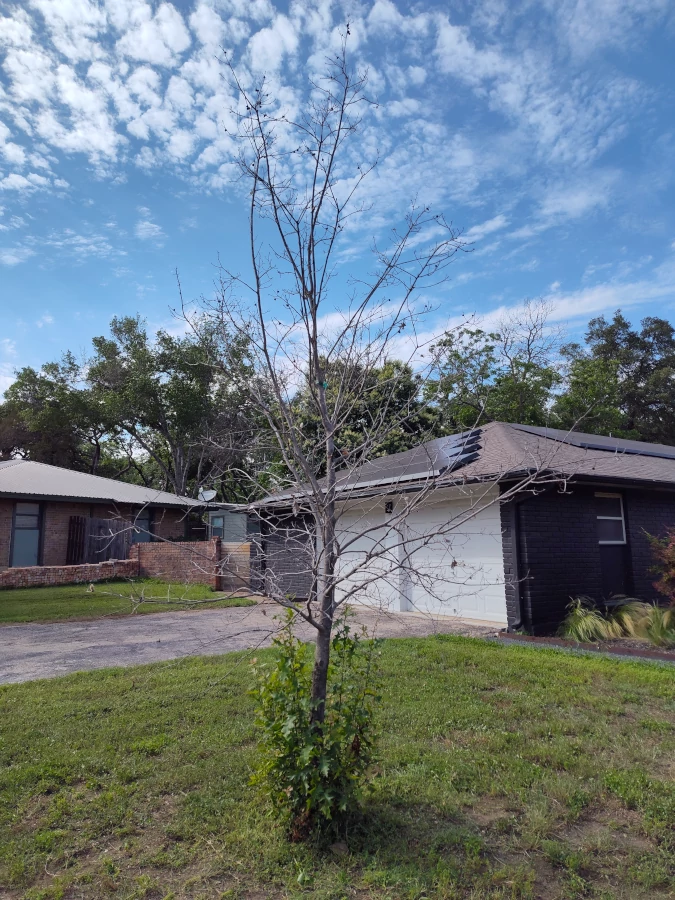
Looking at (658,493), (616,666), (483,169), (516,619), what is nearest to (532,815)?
(616,666)

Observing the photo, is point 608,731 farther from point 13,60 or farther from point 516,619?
point 13,60

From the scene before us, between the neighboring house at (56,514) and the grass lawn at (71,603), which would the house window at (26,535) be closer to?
the neighboring house at (56,514)

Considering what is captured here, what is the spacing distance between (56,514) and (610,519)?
16.9m

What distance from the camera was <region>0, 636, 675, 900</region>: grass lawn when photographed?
2.67m

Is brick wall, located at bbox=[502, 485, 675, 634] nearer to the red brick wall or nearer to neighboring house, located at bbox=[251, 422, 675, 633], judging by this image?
neighboring house, located at bbox=[251, 422, 675, 633]

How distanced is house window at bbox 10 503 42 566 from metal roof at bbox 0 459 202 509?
793mm

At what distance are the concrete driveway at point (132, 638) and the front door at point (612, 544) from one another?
2.32 metres

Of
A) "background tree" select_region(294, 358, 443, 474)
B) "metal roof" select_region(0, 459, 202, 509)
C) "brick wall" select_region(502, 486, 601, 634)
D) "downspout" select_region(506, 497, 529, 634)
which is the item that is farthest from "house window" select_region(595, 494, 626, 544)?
"metal roof" select_region(0, 459, 202, 509)

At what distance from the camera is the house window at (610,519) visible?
10125 millimetres

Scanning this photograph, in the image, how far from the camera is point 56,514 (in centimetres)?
1984

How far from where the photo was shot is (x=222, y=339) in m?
3.71

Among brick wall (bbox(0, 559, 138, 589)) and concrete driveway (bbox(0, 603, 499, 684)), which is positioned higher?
brick wall (bbox(0, 559, 138, 589))

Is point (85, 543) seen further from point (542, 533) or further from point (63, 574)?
point (542, 533)

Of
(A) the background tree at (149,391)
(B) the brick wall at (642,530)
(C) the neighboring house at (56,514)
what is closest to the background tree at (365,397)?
(B) the brick wall at (642,530)
